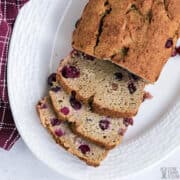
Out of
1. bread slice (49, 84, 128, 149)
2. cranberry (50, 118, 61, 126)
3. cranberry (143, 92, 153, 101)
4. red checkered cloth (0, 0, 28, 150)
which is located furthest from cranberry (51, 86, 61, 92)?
cranberry (143, 92, 153, 101)

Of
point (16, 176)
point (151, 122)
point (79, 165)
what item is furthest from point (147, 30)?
point (16, 176)

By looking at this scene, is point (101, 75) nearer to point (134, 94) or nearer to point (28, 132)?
point (134, 94)

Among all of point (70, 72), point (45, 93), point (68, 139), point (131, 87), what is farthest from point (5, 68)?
point (131, 87)

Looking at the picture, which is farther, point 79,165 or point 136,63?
point 79,165

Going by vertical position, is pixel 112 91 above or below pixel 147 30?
below

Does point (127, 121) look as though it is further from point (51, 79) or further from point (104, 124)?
point (51, 79)

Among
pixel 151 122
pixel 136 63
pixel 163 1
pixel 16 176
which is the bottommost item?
pixel 16 176
